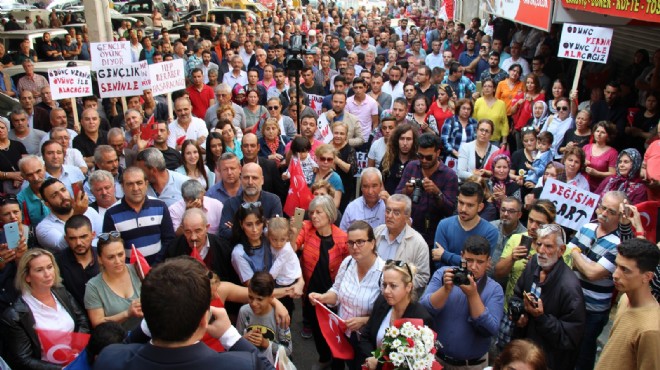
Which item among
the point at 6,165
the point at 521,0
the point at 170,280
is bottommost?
the point at 6,165

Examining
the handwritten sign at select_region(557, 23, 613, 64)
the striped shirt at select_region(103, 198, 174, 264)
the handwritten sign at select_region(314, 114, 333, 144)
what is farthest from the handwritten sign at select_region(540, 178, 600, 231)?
the striped shirt at select_region(103, 198, 174, 264)

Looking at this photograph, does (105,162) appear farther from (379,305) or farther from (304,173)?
(379,305)

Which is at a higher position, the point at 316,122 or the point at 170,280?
the point at 170,280

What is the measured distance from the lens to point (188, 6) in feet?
105

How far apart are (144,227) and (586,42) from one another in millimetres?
6441

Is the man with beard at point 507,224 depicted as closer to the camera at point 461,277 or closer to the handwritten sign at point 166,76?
the camera at point 461,277

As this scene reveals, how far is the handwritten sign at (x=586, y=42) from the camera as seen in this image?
7801 mm

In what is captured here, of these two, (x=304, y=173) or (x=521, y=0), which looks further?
(x=521, y=0)

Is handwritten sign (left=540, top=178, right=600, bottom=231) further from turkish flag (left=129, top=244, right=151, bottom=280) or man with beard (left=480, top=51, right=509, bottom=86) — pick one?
man with beard (left=480, top=51, right=509, bottom=86)

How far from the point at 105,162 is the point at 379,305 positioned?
3716 mm

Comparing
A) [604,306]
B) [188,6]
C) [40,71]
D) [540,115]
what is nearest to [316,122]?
[540,115]

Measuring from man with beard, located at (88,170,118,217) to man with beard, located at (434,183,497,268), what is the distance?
312 cm

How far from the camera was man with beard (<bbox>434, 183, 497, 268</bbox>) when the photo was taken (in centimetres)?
488

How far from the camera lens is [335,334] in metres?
4.40
